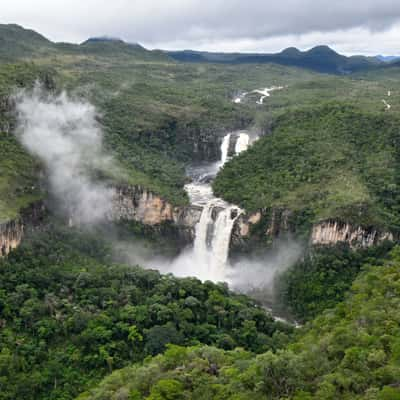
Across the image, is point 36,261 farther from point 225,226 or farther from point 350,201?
point 350,201

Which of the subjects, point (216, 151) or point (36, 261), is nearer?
point (36, 261)

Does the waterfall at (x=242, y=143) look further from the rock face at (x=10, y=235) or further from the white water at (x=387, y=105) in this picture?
the rock face at (x=10, y=235)

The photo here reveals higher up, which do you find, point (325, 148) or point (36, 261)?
point (325, 148)

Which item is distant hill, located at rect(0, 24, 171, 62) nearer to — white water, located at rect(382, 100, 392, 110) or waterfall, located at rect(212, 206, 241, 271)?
waterfall, located at rect(212, 206, 241, 271)

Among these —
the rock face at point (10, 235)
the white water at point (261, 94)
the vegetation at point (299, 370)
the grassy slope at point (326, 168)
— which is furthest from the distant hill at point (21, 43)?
the vegetation at point (299, 370)

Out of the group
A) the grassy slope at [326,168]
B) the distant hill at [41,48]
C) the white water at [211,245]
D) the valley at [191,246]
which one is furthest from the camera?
the distant hill at [41,48]

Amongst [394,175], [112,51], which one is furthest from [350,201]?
[112,51]
